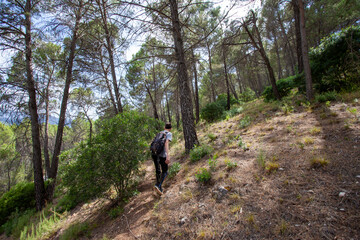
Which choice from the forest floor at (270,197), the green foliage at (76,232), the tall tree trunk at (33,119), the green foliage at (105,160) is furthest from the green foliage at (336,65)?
the tall tree trunk at (33,119)

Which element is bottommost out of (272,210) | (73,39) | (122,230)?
(122,230)

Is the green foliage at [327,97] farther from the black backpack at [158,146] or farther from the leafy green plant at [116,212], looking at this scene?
the leafy green plant at [116,212]

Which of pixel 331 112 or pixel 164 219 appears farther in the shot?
pixel 331 112

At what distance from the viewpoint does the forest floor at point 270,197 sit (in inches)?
65.5

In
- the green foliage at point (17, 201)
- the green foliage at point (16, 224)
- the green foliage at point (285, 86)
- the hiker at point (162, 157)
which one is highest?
the green foliage at point (285, 86)

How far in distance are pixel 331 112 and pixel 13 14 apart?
35.9 feet

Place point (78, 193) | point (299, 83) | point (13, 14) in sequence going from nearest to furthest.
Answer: point (78, 193) → point (13, 14) → point (299, 83)

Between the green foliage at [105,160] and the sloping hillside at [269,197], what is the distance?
78 cm

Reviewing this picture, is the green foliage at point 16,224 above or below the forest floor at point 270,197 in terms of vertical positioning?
below

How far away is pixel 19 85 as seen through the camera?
5402mm

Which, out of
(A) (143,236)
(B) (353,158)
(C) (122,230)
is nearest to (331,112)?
(B) (353,158)

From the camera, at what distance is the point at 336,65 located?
5465mm

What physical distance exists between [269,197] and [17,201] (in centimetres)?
1046

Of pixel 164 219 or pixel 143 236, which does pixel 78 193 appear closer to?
pixel 143 236
